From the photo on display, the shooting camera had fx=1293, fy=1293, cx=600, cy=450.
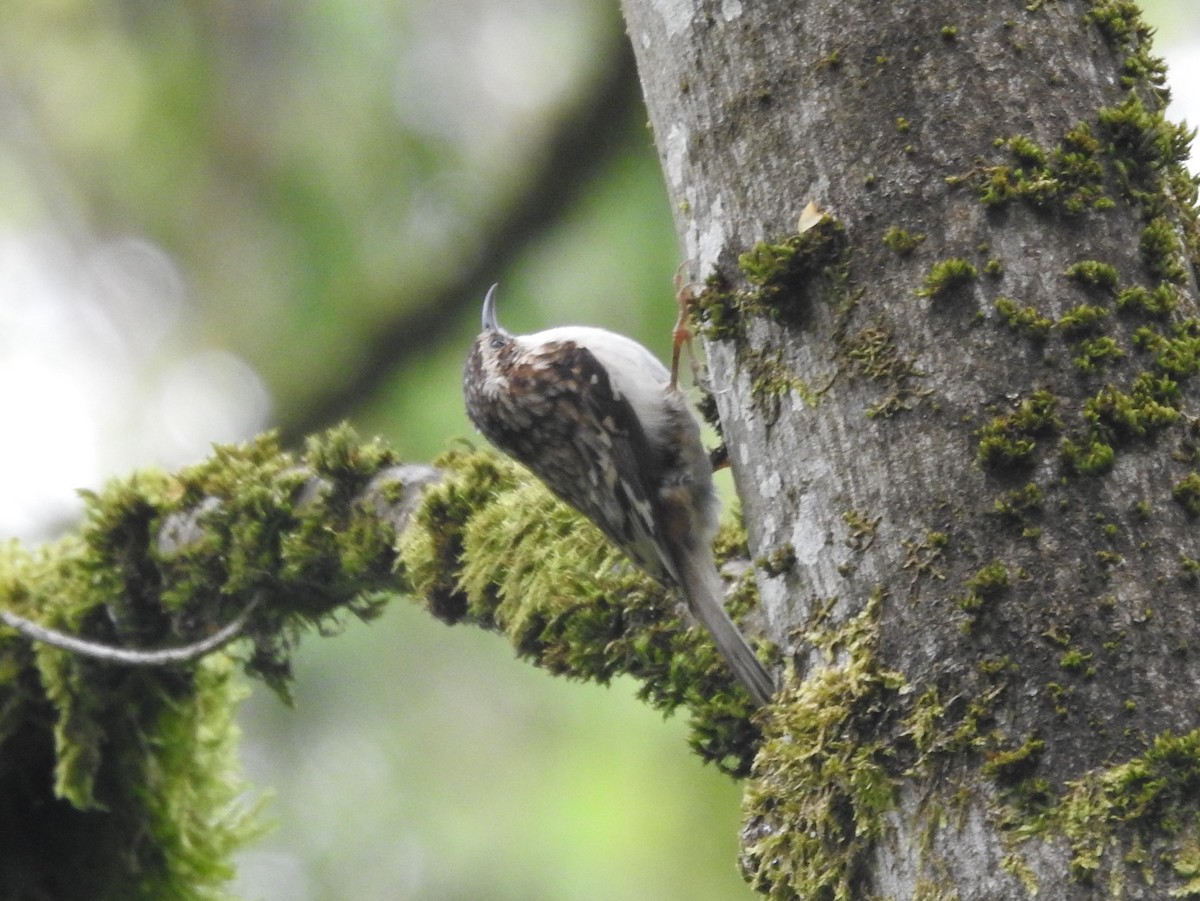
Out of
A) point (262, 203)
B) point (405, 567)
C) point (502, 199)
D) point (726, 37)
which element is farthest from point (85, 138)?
point (726, 37)

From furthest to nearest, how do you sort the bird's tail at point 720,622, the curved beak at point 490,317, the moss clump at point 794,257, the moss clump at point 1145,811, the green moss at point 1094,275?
1. the curved beak at point 490,317
2. the bird's tail at point 720,622
3. the moss clump at point 794,257
4. the green moss at point 1094,275
5. the moss clump at point 1145,811

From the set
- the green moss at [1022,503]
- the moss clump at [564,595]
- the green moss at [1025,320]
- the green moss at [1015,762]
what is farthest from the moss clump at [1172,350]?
the moss clump at [564,595]

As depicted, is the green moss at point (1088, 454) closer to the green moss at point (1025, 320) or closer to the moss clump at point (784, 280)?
the green moss at point (1025, 320)

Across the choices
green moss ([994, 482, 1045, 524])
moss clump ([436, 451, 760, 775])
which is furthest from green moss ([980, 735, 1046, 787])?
moss clump ([436, 451, 760, 775])

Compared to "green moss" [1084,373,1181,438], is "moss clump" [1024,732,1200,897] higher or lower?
lower

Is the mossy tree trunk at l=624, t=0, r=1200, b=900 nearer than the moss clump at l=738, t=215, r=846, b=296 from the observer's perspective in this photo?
Yes

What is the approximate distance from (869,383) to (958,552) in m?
0.25

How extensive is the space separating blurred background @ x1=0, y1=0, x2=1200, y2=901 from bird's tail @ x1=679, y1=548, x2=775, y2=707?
6.87 feet

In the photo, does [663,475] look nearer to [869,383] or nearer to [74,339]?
[869,383]

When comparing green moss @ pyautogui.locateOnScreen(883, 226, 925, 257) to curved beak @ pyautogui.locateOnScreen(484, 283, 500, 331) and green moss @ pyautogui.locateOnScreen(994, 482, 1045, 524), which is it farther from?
curved beak @ pyautogui.locateOnScreen(484, 283, 500, 331)

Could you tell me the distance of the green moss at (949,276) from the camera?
159cm

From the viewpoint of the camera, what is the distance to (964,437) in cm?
155

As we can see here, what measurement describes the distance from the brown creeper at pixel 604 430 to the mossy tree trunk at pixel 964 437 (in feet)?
2.86

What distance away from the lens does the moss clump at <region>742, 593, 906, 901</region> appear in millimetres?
1529
